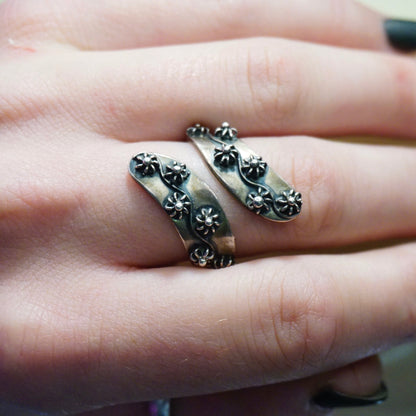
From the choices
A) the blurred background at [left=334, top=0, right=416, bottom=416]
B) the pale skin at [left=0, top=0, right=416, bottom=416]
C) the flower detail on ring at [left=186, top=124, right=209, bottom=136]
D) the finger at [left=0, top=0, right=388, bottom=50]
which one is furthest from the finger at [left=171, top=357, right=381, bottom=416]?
the finger at [left=0, top=0, right=388, bottom=50]

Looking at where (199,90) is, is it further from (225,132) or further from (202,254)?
(202,254)

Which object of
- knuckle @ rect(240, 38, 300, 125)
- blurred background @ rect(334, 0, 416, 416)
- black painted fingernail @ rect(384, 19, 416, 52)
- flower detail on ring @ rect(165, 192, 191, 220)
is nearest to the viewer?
flower detail on ring @ rect(165, 192, 191, 220)

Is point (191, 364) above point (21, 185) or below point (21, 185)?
below

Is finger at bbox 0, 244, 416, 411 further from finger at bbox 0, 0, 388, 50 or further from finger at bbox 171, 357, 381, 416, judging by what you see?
finger at bbox 0, 0, 388, 50

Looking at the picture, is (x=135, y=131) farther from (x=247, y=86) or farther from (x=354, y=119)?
(x=354, y=119)

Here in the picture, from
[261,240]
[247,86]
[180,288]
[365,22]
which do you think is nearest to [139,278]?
[180,288]

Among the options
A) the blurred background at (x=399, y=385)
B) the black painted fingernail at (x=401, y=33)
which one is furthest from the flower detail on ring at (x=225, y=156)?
the blurred background at (x=399, y=385)
